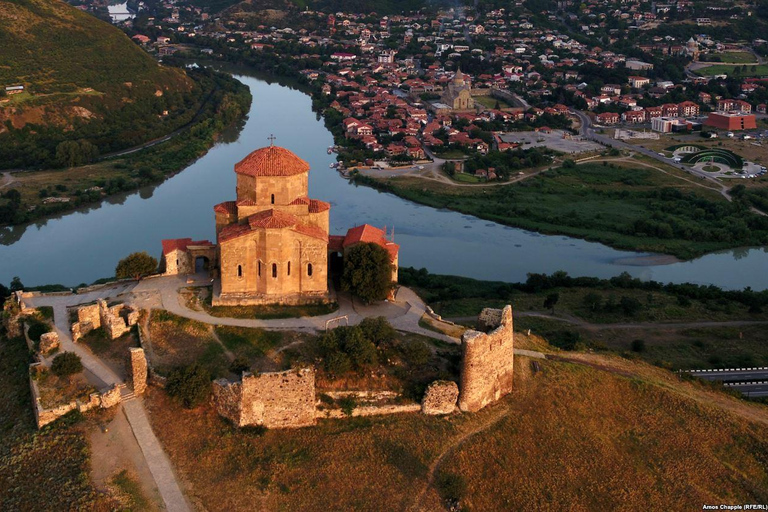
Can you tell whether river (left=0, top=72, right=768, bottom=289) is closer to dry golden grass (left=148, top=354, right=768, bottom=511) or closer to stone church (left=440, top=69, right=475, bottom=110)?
dry golden grass (left=148, top=354, right=768, bottom=511)

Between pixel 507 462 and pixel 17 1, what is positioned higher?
pixel 17 1

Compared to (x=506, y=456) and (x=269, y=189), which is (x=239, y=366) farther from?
(x=506, y=456)

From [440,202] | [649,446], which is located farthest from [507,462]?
[440,202]

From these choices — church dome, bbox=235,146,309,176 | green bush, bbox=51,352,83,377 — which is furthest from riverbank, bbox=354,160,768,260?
green bush, bbox=51,352,83,377

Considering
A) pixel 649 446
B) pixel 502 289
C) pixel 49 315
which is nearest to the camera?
pixel 649 446

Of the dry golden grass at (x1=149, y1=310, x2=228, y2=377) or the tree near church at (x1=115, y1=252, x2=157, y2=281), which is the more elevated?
the tree near church at (x1=115, y1=252, x2=157, y2=281)

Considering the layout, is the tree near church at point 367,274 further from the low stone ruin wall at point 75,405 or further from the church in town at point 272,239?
the low stone ruin wall at point 75,405

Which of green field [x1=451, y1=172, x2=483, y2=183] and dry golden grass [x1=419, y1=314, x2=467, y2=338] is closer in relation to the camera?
dry golden grass [x1=419, y1=314, x2=467, y2=338]

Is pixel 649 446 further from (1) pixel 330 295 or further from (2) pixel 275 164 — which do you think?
(2) pixel 275 164
